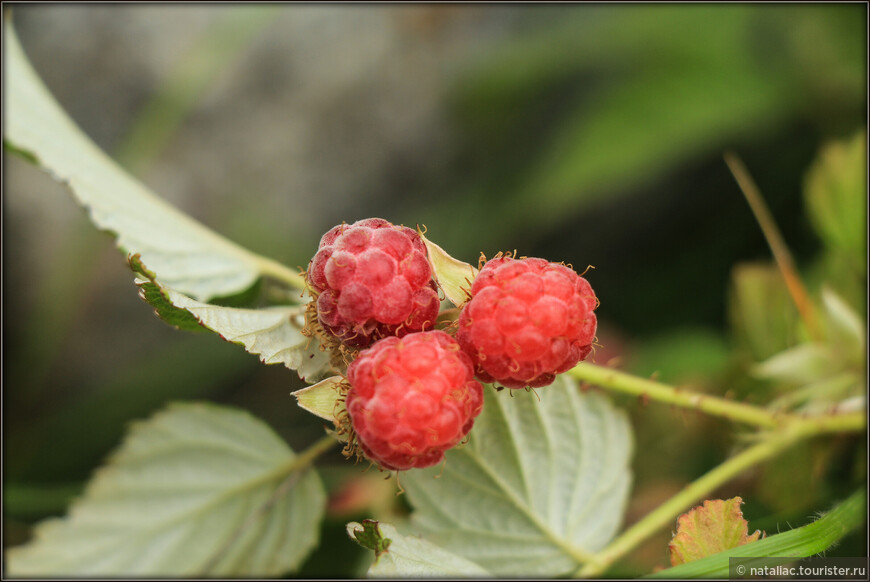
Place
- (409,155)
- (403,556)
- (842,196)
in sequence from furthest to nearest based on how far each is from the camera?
(409,155), (842,196), (403,556)

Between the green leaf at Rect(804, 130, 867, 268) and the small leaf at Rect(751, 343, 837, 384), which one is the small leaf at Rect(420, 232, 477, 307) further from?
the green leaf at Rect(804, 130, 867, 268)

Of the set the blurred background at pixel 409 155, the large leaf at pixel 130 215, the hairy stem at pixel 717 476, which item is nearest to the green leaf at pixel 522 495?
the hairy stem at pixel 717 476

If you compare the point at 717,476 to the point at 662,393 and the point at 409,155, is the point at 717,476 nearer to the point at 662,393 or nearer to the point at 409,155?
the point at 662,393

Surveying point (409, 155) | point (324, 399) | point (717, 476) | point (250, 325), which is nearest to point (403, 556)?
point (324, 399)

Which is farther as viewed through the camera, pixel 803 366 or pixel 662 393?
pixel 803 366

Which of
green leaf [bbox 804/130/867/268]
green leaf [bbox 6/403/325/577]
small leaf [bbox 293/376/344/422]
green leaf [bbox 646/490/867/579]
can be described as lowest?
green leaf [bbox 6/403/325/577]

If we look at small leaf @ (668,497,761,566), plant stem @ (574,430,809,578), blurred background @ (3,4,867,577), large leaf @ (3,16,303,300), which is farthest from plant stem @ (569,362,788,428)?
blurred background @ (3,4,867,577)
